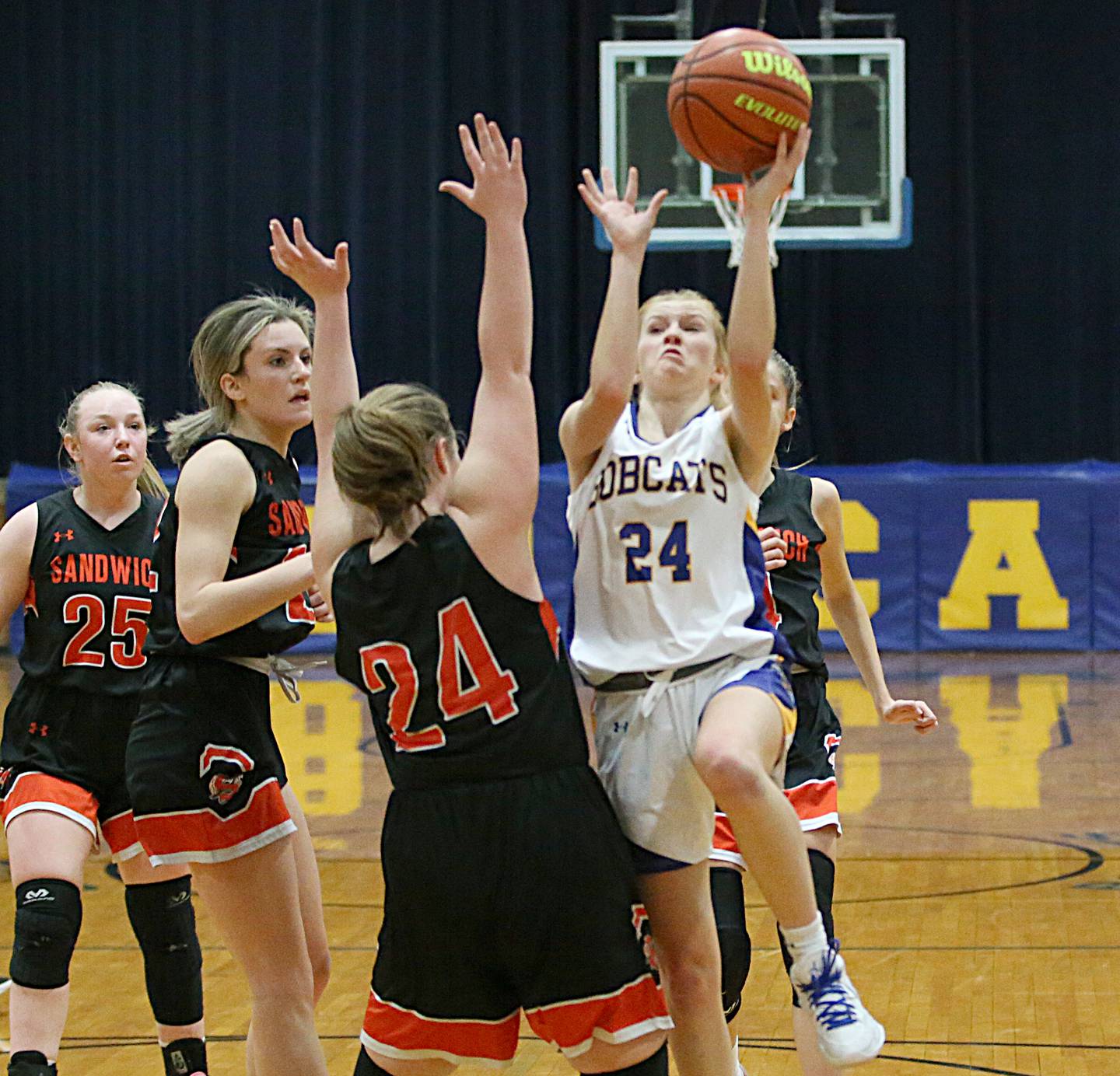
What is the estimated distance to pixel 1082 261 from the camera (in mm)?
16031

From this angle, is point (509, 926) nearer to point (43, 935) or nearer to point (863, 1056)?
point (863, 1056)

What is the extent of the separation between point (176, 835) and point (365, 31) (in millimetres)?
14198

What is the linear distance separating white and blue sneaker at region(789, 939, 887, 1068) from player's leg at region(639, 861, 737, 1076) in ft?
0.52

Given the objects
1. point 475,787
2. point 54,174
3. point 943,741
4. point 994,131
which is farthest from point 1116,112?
point 475,787

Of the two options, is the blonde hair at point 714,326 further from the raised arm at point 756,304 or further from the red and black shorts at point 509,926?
the red and black shorts at point 509,926

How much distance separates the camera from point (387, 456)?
2.78 metres

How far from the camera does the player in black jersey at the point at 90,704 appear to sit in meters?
3.98

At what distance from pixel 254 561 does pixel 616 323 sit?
0.95m

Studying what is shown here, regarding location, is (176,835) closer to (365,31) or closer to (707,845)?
(707,845)

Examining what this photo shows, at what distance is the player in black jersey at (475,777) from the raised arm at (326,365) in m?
0.11

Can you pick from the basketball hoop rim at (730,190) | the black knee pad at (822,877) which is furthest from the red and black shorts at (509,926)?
the basketball hoop rim at (730,190)

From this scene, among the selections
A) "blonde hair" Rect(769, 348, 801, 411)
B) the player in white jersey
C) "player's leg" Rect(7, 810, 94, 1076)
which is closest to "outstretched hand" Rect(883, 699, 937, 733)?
"blonde hair" Rect(769, 348, 801, 411)

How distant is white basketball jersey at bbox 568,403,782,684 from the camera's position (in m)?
3.16

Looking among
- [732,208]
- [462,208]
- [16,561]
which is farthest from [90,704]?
[462,208]
